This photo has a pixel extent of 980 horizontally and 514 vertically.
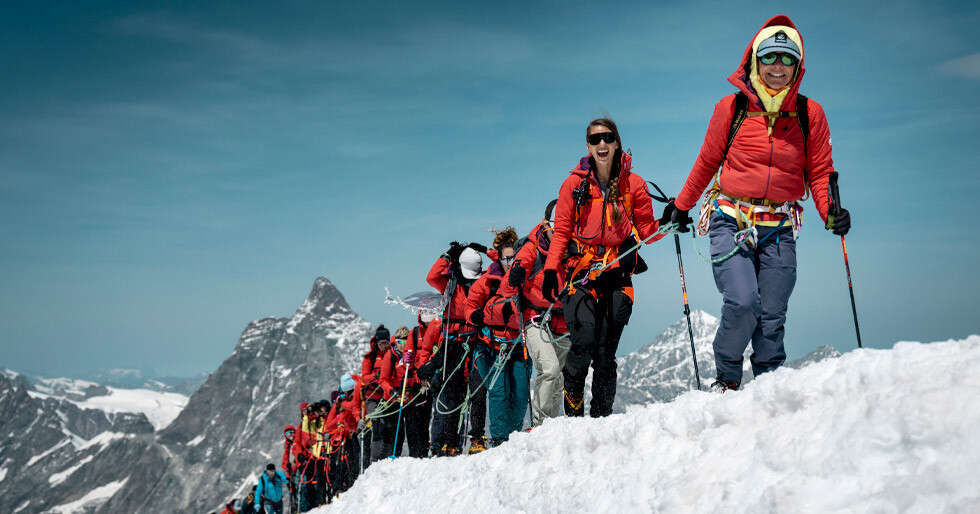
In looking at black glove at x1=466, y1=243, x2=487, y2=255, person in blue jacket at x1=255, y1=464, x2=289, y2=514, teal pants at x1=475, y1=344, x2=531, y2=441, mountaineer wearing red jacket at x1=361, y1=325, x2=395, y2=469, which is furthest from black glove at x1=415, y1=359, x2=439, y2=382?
person in blue jacket at x1=255, y1=464, x2=289, y2=514

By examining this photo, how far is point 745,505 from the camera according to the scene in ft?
11.4

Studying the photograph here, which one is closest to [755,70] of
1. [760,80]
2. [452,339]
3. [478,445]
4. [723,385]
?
[760,80]

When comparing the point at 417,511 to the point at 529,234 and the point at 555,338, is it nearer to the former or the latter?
the point at 555,338

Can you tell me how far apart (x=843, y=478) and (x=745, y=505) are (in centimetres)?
49

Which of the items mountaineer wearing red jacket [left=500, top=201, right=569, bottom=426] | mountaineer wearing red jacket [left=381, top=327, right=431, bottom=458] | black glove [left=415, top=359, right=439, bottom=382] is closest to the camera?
mountaineer wearing red jacket [left=500, top=201, right=569, bottom=426]

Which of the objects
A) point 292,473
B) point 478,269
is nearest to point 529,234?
point 478,269

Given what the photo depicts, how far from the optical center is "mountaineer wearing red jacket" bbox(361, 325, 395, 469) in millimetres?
14789

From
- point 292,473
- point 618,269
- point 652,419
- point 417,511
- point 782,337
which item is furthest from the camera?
point 292,473

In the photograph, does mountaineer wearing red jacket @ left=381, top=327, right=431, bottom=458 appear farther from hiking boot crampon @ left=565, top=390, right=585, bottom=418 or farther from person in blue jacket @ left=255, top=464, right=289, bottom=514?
person in blue jacket @ left=255, top=464, right=289, bottom=514

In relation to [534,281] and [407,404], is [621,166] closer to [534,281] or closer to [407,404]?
[534,281]

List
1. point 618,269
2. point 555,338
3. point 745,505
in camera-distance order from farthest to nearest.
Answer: point 555,338, point 618,269, point 745,505

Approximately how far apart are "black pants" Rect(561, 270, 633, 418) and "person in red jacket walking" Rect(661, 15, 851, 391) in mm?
1593

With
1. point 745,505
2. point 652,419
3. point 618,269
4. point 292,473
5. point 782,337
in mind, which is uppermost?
point 618,269

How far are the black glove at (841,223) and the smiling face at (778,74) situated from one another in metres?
1.23
